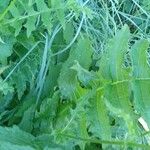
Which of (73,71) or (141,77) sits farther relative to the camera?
(73,71)

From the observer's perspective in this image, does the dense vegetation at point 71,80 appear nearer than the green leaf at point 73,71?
Yes

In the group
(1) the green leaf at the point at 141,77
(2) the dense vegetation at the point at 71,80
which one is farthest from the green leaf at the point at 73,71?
(1) the green leaf at the point at 141,77

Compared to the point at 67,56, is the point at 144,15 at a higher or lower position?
higher

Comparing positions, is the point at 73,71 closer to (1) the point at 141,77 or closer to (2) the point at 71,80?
(2) the point at 71,80

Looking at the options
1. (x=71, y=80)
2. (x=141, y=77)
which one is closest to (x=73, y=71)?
(x=71, y=80)

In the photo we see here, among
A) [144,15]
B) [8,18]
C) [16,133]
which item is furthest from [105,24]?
[16,133]

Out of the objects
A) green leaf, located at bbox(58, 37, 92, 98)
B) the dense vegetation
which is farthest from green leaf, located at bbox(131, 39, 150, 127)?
green leaf, located at bbox(58, 37, 92, 98)

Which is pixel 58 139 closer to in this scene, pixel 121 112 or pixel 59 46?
pixel 121 112

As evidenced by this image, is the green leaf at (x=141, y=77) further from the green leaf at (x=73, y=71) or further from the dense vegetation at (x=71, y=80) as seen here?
the green leaf at (x=73, y=71)
